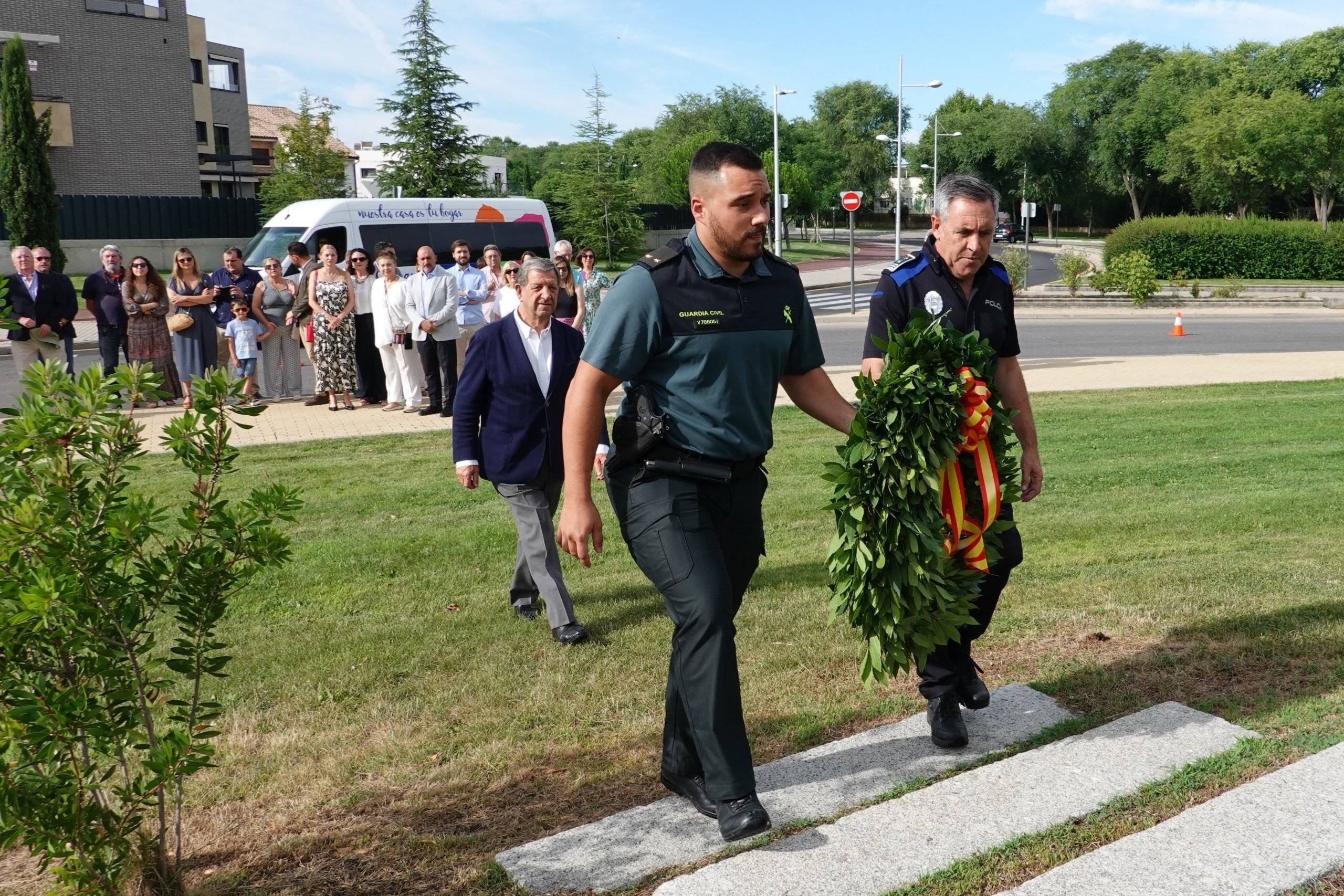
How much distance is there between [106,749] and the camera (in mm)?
2918

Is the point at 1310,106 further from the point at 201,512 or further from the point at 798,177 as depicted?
the point at 201,512

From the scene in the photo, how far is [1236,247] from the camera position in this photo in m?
43.3

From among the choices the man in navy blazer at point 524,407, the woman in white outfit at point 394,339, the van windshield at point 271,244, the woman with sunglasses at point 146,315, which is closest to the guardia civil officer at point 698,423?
the man in navy blazer at point 524,407

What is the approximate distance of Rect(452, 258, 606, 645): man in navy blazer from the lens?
5.84 meters

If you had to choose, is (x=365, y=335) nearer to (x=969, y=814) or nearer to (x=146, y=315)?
(x=146, y=315)

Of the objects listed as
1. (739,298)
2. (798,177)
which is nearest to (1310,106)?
(798,177)

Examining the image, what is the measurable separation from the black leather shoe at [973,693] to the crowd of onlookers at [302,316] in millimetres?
9013

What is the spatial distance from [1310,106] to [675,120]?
155 ft

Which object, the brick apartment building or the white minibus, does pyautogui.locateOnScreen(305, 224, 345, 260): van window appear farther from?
the brick apartment building

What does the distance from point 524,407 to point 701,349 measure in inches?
94.5

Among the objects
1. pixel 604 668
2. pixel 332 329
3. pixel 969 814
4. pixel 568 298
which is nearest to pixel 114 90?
pixel 332 329

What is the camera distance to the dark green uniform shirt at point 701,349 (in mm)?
3576

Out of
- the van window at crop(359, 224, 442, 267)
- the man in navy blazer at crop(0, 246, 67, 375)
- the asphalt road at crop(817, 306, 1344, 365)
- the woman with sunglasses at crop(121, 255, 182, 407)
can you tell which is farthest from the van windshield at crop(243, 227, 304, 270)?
the asphalt road at crop(817, 306, 1344, 365)

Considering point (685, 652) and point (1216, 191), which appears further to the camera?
point (1216, 191)
